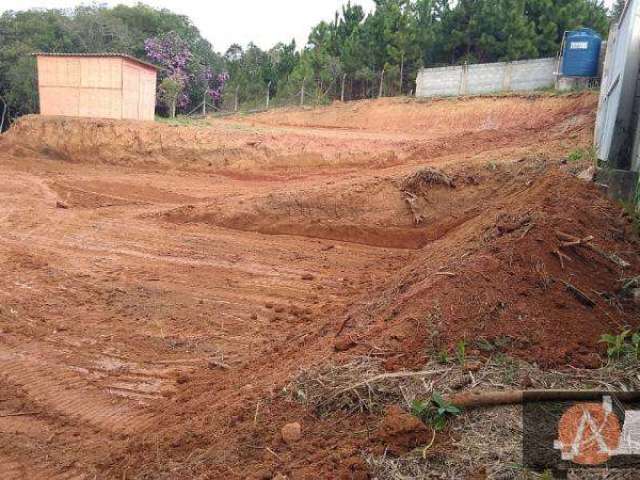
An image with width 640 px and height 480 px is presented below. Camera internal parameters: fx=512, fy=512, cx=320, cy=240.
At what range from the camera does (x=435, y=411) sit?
2.61 meters

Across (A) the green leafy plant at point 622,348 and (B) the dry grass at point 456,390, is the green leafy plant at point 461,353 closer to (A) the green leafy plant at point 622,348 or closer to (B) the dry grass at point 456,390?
(B) the dry grass at point 456,390

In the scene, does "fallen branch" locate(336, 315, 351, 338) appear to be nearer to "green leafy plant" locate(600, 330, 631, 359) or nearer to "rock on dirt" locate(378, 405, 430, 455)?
"rock on dirt" locate(378, 405, 430, 455)

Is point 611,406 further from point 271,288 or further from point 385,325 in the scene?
point 271,288

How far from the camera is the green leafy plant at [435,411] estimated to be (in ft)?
8.39

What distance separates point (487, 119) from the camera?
18.0 meters

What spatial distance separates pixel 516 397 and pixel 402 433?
62cm

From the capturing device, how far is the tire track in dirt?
382 cm

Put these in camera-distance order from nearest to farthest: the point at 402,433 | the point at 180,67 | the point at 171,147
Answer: the point at 402,433 → the point at 171,147 → the point at 180,67

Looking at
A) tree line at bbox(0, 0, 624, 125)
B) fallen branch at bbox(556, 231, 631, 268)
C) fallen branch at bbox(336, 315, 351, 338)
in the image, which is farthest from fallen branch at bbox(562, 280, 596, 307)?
tree line at bbox(0, 0, 624, 125)

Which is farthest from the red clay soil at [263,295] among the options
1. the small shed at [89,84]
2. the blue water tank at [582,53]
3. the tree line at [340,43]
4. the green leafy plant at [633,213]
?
the tree line at [340,43]

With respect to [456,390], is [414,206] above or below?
above

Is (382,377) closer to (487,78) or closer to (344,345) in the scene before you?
(344,345)

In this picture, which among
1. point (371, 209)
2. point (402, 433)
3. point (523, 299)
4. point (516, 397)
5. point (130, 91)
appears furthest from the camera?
point (130, 91)

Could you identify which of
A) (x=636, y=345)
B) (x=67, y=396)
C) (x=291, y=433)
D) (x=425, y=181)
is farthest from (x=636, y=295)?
(x=425, y=181)
